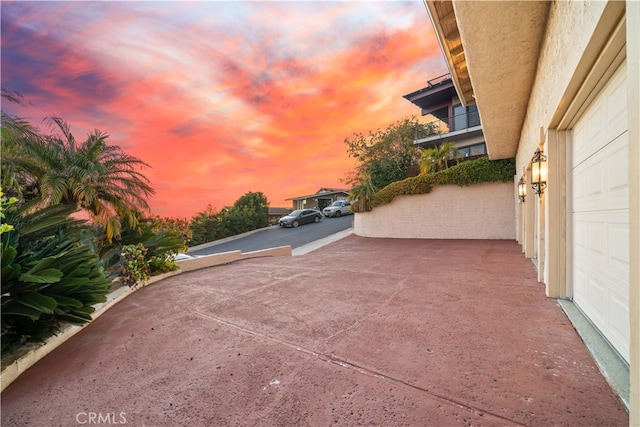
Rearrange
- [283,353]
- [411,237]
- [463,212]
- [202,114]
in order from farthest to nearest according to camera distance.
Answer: [411,237] < [463,212] < [202,114] < [283,353]

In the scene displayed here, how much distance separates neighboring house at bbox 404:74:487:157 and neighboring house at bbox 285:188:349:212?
15389 mm

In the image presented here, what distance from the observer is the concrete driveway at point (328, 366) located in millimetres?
1660

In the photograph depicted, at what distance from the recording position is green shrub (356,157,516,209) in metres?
11.2

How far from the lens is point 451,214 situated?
12.3m

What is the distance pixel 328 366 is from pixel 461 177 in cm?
1205

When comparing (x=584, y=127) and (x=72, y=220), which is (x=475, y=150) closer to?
(x=584, y=127)

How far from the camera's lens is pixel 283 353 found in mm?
2412

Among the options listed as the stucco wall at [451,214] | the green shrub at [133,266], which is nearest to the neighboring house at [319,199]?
the stucco wall at [451,214]

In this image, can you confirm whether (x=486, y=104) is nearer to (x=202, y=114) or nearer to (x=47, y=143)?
(x=202, y=114)

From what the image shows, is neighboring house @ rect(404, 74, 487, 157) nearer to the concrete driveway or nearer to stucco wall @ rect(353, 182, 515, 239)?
stucco wall @ rect(353, 182, 515, 239)

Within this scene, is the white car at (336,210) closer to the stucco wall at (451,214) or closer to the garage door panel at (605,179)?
the stucco wall at (451,214)

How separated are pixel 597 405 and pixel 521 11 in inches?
172

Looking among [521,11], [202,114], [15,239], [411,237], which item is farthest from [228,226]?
[521,11]

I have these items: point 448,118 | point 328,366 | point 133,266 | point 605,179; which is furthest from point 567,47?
point 448,118
